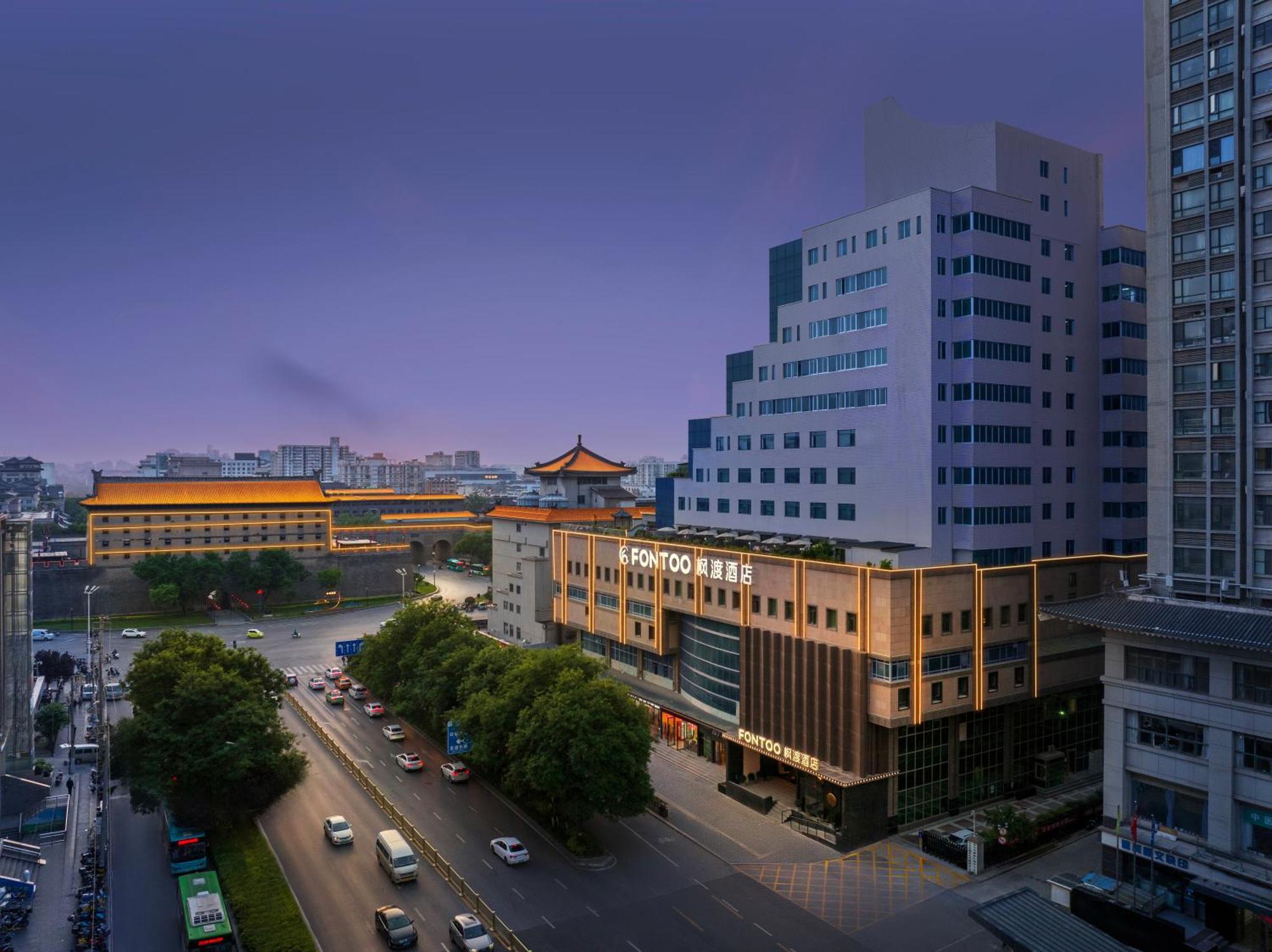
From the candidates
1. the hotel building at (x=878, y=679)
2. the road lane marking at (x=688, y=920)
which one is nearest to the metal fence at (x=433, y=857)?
the road lane marking at (x=688, y=920)

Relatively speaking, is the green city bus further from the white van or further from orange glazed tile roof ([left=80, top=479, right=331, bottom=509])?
orange glazed tile roof ([left=80, top=479, right=331, bottom=509])

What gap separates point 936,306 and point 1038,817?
3206 centimetres

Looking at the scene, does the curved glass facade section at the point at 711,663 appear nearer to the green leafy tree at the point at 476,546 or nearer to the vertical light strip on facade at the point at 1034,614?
the vertical light strip on facade at the point at 1034,614

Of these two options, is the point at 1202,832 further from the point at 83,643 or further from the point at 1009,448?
the point at 83,643

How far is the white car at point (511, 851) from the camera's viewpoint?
45.4m

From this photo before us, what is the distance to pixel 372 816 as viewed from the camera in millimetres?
52500

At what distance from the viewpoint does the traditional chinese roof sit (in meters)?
103

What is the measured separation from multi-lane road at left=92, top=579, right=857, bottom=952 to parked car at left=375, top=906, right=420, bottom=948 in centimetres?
55

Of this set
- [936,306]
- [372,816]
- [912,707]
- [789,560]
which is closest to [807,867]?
[912,707]

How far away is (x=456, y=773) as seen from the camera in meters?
59.1

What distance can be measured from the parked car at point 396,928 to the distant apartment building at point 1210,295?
39.5 m

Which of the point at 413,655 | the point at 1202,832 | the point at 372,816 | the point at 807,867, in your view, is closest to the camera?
the point at 1202,832

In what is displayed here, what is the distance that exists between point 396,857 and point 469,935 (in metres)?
8.52

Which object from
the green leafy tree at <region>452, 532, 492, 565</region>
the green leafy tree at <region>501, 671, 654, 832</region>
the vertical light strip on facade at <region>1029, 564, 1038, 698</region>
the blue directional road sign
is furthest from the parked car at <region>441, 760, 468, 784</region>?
the green leafy tree at <region>452, 532, 492, 565</region>
